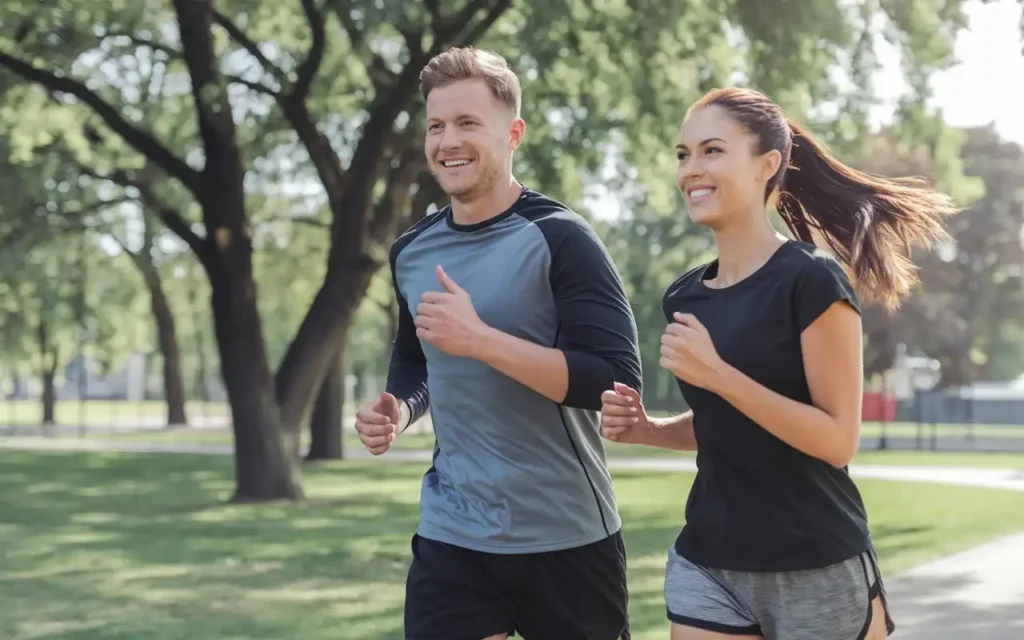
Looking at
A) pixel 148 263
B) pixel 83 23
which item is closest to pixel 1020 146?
pixel 148 263

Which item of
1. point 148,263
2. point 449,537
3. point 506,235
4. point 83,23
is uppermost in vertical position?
point 83,23

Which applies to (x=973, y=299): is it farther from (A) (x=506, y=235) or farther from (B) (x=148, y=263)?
(A) (x=506, y=235)

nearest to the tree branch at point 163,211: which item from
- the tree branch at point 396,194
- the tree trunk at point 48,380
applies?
the tree branch at point 396,194

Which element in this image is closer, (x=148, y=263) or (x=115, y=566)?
(x=115, y=566)

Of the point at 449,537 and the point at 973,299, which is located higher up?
the point at 973,299

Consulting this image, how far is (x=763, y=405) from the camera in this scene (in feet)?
10.0

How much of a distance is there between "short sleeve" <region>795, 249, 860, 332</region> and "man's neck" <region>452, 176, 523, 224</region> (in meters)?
1.01

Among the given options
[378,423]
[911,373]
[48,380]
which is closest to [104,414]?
[48,380]

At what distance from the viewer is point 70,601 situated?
9867 mm

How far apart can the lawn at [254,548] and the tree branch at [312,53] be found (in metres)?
5.11

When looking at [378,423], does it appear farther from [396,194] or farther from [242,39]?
[242,39]

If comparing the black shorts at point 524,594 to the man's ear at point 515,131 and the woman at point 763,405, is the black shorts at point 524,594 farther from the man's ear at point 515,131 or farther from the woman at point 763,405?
the man's ear at point 515,131

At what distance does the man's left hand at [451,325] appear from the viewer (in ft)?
11.2

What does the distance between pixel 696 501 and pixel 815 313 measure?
1.84 ft
